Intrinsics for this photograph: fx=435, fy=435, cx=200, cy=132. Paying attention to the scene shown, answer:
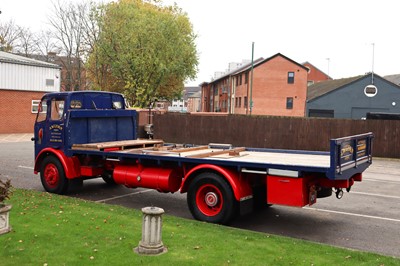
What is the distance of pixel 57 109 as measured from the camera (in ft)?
38.9

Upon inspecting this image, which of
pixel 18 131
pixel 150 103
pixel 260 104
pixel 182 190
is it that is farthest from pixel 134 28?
pixel 182 190

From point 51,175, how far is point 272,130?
17140 mm

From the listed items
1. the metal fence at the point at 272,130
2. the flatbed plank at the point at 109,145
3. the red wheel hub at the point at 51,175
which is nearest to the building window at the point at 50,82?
the metal fence at the point at 272,130

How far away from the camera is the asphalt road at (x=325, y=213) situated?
8.38 m

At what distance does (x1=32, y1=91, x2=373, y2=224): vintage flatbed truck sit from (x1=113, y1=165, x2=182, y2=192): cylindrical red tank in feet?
0.08

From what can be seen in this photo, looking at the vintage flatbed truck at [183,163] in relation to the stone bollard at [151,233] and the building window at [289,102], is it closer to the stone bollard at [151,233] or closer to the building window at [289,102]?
the stone bollard at [151,233]

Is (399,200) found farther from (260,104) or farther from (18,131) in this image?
(260,104)

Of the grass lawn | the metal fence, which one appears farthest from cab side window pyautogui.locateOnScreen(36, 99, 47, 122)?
the metal fence

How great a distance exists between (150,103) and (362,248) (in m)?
38.7

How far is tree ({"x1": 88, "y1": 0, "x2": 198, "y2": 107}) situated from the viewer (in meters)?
40.7

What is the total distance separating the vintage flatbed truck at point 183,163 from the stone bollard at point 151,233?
243 centimetres

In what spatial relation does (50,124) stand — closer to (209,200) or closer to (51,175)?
(51,175)

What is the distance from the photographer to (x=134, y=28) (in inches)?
1601

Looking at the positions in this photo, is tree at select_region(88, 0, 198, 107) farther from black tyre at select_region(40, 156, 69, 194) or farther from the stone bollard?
the stone bollard
